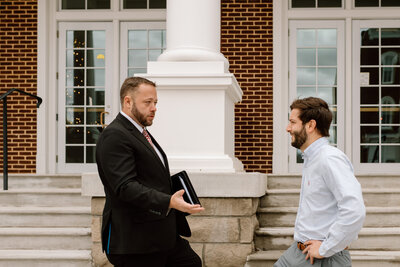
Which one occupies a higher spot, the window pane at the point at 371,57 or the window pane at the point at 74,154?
the window pane at the point at 371,57

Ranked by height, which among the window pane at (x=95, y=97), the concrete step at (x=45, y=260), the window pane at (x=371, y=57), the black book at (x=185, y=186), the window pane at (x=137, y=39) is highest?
the window pane at (x=137, y=39)

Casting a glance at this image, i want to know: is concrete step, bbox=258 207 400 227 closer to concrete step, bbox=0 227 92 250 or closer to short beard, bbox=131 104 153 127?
concrete step, bbox=0 227 92 250

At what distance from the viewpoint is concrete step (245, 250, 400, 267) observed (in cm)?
482

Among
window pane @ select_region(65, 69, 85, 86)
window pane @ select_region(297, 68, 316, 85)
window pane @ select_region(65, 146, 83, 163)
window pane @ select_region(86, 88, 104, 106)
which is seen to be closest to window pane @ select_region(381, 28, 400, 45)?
window pane @ select_region(297, 68, 316, 85)

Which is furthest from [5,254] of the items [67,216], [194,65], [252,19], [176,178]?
[252,19]

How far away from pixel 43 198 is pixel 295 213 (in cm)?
268

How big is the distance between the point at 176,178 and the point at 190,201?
19 cm

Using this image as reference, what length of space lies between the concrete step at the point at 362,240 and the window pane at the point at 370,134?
368 centimetres

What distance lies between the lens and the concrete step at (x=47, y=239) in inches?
210

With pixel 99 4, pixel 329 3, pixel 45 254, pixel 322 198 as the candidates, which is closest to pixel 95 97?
pixel 99 4

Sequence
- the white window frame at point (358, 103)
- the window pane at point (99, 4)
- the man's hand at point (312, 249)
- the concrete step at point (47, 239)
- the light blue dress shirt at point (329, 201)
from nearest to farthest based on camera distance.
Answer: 1. the light blue dress shirt at point (329, 201)
2. the man's hand at point (312, 249)
3. the concrete step at point (47, 239)
4. the white window frame at point (358, 103)
5. the window pane at point (99, 4)

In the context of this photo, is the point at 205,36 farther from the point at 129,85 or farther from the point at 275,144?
the point at 275,144

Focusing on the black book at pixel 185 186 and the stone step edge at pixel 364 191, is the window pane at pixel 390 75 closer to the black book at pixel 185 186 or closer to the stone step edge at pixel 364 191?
the stone step edge at pixel 364 191

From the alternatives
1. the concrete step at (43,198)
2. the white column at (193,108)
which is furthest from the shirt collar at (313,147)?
the concrete step at (43,198)
